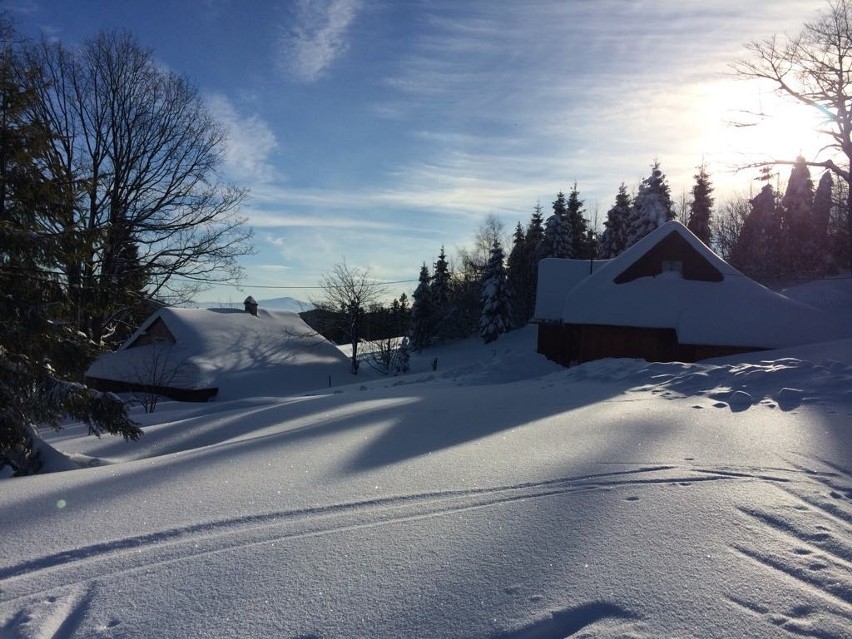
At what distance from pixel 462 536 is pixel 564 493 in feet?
3.17

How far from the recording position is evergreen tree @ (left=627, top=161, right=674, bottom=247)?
4088 centimetres

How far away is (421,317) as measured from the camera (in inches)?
1868

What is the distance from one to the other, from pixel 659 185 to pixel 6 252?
4400 centimetres

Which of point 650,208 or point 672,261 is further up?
point 650,208

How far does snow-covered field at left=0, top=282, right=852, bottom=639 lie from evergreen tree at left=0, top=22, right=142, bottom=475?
6.63 ft

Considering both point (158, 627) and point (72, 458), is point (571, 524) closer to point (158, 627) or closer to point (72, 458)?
point (158, 627)

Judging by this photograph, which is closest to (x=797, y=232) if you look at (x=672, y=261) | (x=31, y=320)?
(x=672, y=261)

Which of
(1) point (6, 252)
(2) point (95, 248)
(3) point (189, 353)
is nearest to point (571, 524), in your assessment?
(1) point (6, 252)

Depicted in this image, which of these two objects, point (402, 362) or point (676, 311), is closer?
point (676, 311)

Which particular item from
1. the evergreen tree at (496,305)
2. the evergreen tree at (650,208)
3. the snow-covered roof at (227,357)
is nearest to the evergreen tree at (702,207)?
the evergreen tree at (650,208)

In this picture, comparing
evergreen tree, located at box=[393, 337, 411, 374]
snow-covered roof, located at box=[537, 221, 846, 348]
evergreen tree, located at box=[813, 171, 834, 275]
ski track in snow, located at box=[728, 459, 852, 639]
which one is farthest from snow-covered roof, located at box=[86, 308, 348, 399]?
evergreen tree, located at box=[813, 171, 834, 275]

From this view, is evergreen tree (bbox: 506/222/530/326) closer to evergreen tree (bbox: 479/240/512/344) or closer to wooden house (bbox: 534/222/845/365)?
evergreen tree (bbox: 479/240/512/344)

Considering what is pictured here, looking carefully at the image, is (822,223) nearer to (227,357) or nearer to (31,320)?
(227,357)

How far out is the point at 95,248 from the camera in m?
9.01
